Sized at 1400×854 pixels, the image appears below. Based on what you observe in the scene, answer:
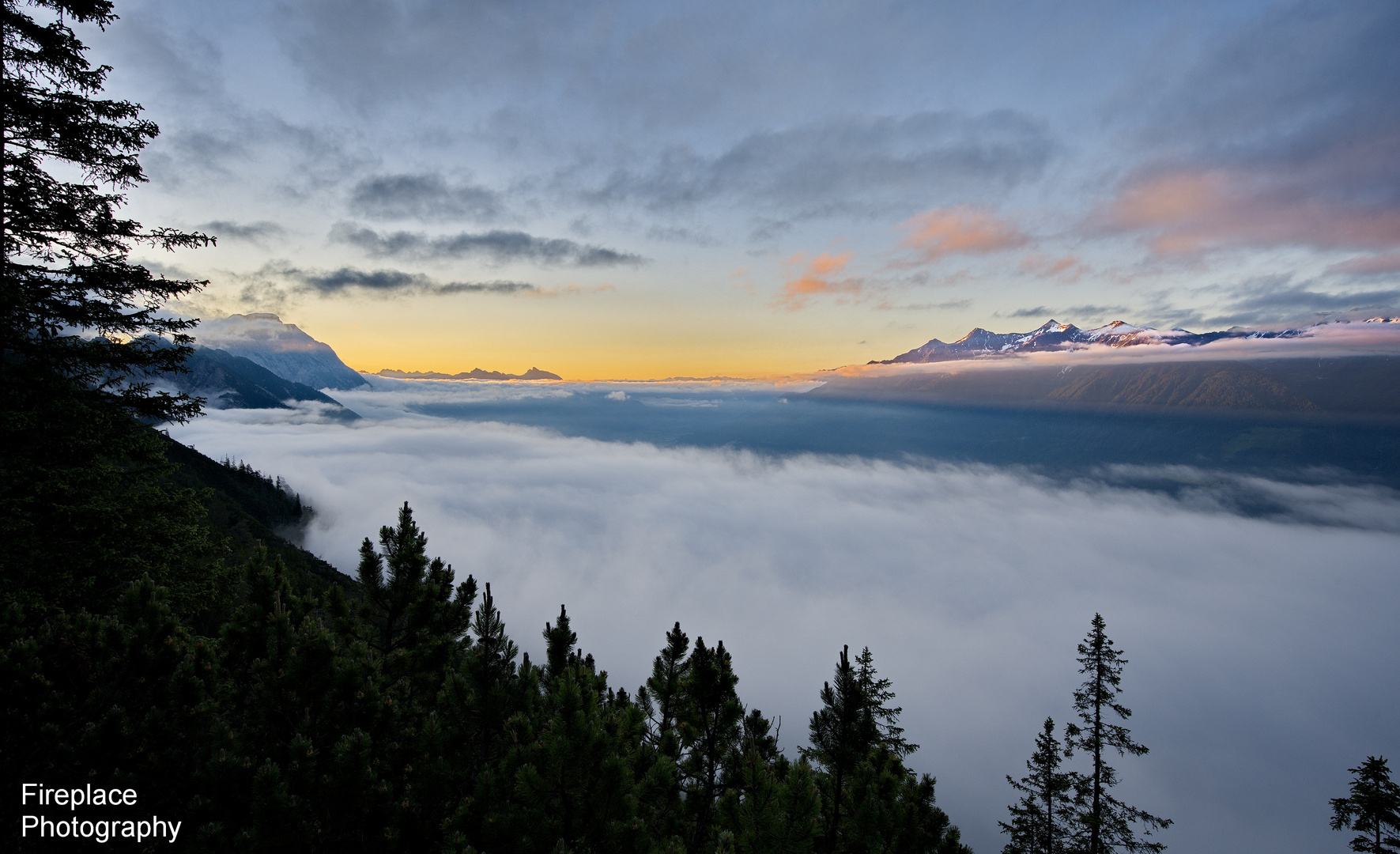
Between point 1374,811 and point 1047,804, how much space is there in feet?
43.3

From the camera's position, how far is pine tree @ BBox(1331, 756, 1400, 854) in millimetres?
14938

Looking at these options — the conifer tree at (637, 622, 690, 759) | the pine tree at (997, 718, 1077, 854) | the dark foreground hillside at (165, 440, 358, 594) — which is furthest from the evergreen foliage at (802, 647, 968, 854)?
the dark foreground hillside at (165, 440, 358, 594)

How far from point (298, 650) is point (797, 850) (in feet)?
27.4

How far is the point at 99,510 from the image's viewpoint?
1252cm

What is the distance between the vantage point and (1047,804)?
25516 mm

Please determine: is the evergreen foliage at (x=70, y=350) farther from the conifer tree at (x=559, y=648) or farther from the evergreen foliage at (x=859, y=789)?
the evergreen foliage at (x=859, y=789)

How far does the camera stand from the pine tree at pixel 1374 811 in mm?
14938

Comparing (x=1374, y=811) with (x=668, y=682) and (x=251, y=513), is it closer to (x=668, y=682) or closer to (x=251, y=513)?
(x=668, y=682)

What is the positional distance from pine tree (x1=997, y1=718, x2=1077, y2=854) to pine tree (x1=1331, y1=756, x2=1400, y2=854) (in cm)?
942

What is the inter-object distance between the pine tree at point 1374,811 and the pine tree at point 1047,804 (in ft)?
30.9

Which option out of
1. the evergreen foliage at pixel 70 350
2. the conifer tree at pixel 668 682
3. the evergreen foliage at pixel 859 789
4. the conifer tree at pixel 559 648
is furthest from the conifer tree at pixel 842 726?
the evergreen foliage at pixel 70 350

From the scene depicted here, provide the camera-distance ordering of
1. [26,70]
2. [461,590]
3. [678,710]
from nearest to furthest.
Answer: [26,70], [461,590], [678,710]

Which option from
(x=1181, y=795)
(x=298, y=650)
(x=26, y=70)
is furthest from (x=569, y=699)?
(x=1181, y=795)

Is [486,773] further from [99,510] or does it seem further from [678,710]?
[99,510]
